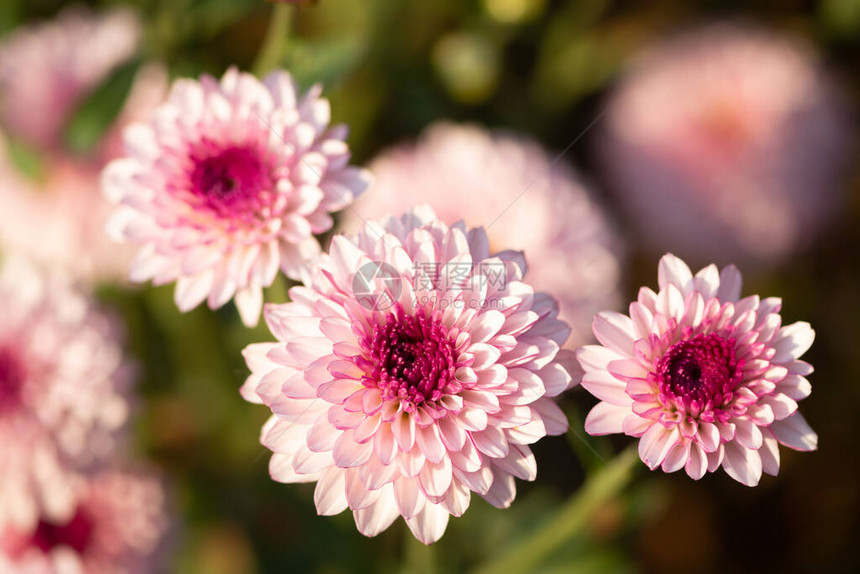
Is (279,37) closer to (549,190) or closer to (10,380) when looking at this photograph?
(549,190)

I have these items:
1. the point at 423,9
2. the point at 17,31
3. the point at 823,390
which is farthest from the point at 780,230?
the point at 17,31

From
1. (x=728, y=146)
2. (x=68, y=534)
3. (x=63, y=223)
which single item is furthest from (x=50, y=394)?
(x=728, y=146)

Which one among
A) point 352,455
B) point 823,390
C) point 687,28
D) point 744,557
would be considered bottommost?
point 744,557

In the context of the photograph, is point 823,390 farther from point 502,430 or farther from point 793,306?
point 502,430

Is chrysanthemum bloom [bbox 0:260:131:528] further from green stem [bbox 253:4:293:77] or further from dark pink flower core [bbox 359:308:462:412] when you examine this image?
dark pink flower core [bbox 359:308:462:412]

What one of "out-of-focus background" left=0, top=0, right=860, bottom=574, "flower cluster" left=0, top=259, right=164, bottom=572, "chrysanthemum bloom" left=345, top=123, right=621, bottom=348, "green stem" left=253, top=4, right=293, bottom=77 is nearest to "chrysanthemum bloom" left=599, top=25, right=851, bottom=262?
"out-of-focus background" left=0, top=0, right=860, bottom=574

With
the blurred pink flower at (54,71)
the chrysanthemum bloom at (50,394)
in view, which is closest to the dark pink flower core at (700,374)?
the chrysanthemum bloom at (50,394)
